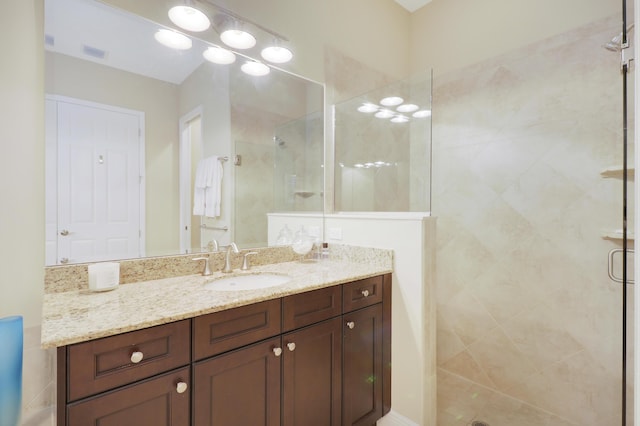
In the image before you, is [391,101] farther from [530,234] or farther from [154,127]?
[154,127]

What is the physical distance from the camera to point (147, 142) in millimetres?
1483

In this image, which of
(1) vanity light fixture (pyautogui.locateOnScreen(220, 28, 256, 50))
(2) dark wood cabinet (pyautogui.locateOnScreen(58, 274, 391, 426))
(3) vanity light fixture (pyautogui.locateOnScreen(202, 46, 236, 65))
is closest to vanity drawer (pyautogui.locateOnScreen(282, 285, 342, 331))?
(2) dark wood cabinet (pyautogui.locateOnScreen(58, 274, 391, 426))

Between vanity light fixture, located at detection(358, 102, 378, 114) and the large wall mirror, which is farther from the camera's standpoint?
vanity light fixture, located at detection(358, 102, 378, 114)

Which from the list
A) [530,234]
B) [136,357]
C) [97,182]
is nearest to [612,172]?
[530,234]

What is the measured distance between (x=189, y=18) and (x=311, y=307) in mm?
1583

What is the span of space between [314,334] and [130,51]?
1559 millimetres

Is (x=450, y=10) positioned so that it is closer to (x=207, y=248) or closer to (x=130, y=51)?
(x=130, y=51)

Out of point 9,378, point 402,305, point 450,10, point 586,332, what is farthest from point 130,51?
point 586,332

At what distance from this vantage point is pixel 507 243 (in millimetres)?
2199

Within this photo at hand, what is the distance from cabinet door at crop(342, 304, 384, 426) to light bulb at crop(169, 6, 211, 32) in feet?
5.52

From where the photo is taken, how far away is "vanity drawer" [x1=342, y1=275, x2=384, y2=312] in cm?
152

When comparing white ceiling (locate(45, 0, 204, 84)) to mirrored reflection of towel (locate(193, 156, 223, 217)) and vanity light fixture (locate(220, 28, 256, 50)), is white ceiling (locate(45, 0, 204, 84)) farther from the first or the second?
mirrored reflection of towel (locate(193, 156, 223, 217))

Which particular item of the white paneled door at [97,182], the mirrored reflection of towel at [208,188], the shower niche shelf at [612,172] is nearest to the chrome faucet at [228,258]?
the mirrored reflection of towel at [208,188]

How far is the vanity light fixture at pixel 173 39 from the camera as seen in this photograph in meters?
1.50
